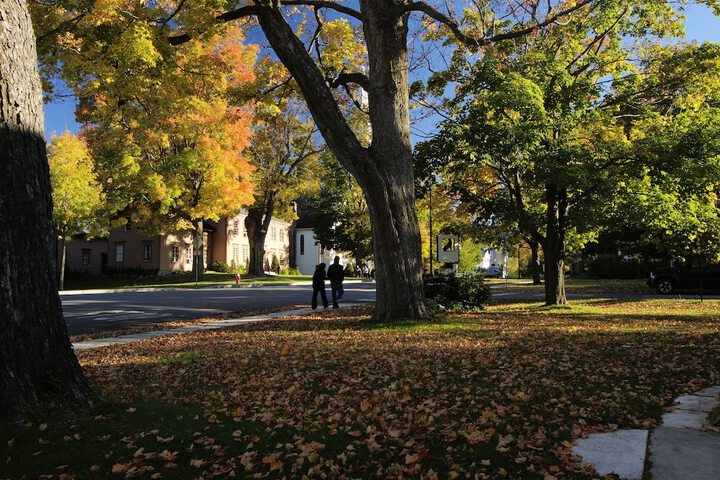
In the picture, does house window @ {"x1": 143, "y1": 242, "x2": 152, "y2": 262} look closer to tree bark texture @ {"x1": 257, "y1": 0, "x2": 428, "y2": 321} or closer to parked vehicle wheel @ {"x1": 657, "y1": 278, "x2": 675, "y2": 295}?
parked vehicle wheel @ {"x1": 657, "y1": 278, "x2": 675, "y2": 295}

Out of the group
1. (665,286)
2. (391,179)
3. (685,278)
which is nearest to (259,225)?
(665,286)

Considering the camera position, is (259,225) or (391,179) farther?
(259,225)

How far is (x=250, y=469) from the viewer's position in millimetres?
3814

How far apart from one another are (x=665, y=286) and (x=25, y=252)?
25.0 metres

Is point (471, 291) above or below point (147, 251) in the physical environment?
below

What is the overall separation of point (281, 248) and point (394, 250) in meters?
53.8

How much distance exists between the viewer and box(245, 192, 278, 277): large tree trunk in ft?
136

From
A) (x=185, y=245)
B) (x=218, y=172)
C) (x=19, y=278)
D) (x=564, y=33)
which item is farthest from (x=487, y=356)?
(x=185, y=245)

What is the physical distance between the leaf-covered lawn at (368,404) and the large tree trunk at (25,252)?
402 mm

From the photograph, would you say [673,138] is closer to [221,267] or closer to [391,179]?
[391,179]

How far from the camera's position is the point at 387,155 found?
11.6 metres

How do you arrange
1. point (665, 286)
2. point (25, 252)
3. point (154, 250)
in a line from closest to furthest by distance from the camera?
1. point (25, 252)
2. point (665, 286)
3. point (154, 250)

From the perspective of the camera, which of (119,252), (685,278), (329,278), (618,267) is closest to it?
(329,278)

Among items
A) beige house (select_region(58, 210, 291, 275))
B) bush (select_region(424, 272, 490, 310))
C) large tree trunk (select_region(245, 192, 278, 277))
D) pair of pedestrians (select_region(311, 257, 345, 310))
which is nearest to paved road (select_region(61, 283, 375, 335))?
pair of pedestrians (select_region(311, 257, 345, 310))
